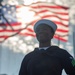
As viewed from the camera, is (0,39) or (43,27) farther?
(0,39)

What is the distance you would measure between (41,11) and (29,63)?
2.66 m

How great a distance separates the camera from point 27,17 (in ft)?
16.5

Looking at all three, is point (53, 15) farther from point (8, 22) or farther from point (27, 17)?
point (8, 22)

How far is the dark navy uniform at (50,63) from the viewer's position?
2428mm

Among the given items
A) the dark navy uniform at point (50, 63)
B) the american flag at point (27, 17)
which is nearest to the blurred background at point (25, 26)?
the american flag at point (27, 17)

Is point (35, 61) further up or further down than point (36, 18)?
further up

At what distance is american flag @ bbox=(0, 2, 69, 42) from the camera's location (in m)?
5.03

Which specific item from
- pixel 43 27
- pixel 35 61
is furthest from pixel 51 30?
pixel 35 61

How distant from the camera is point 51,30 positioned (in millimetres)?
2535

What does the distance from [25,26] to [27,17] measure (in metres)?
0.15

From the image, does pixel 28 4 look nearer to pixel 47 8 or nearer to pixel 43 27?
pixel 47 8

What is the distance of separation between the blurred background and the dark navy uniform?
2394 mm

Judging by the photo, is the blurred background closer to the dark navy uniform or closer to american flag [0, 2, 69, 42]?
american flag [0, 2, 69, 42]

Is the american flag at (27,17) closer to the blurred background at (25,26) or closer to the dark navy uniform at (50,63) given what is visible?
the blurred background at (25,26)
